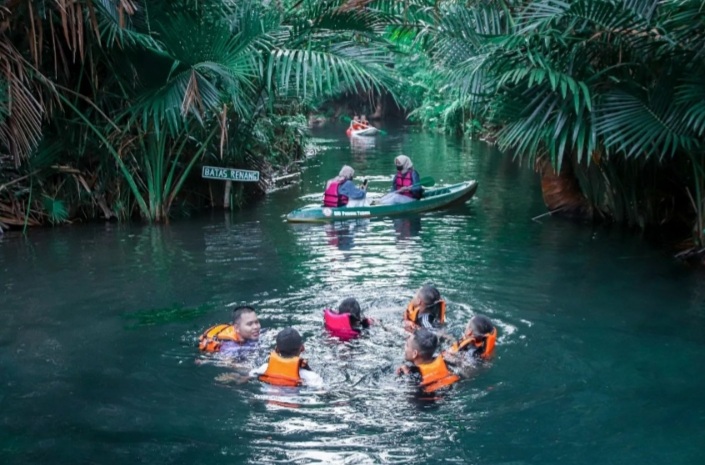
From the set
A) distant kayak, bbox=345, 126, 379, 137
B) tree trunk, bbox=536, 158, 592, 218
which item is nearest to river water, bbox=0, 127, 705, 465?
tree trunk, bbox=536, 158, 592, 218

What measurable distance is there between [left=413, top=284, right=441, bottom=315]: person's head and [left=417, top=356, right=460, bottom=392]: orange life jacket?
4.36 ft

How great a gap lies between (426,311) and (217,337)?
6.50 feet

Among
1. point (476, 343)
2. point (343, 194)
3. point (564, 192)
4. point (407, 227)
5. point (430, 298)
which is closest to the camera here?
point (476, 343)

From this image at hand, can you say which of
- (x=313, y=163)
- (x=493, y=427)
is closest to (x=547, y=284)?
(x=493, y=427)

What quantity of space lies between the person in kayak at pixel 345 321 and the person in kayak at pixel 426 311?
1.74 feet

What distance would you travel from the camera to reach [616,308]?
343 inches

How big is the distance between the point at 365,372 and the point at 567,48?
5.43 m

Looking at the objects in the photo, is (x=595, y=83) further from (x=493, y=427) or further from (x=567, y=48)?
(x=493, y=427)

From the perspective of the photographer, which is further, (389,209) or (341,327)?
(389,209)

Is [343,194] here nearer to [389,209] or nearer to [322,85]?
[389,209]

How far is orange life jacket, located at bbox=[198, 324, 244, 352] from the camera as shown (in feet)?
23.8

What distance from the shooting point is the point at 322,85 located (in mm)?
12398

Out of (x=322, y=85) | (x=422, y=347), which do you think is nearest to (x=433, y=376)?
(x=422, y=347)

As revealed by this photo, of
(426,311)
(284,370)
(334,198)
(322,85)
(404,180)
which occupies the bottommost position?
(284,370)
